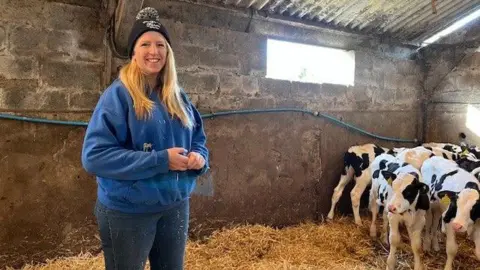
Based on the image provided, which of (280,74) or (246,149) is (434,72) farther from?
(246,149)

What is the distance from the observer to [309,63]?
18.7 feet

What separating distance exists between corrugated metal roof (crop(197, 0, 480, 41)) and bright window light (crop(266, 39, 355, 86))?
0.43 metres

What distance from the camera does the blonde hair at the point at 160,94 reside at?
1739 mm

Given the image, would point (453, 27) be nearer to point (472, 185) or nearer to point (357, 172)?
point (357, 172)

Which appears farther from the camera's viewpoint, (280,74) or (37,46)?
(280,74)

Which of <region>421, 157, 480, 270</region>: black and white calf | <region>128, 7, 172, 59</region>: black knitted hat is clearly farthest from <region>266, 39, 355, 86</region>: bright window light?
<region>128, 7, 172, 59</region>: black knitted hat

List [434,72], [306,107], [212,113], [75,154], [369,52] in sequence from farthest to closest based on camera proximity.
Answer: [434,72] → [369,52] → [306,107] → [212,113] → [75,154]

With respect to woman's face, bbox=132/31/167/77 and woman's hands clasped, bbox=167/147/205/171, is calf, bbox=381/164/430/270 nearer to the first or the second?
woman's hands clasped, bbox=167/147/205/171

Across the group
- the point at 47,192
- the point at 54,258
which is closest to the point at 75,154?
the point at 47,192

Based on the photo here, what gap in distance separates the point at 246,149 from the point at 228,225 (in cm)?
92

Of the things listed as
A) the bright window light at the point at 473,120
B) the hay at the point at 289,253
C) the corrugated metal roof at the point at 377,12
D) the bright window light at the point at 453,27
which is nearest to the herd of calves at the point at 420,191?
the hay at the point at 289,253

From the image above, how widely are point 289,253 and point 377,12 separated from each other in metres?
3.26

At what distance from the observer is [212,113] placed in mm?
4477

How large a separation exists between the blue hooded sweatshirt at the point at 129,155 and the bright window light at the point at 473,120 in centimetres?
577
